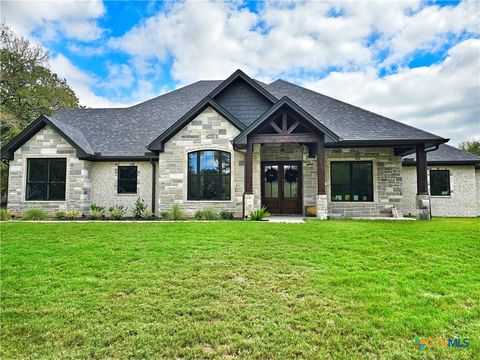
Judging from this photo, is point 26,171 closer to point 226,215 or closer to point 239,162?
point 226,215

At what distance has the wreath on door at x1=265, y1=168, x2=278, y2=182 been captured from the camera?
1327 centimetres

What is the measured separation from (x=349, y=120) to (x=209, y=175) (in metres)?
7.46

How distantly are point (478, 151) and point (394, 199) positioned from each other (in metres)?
24.5

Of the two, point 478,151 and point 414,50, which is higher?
point 414,50

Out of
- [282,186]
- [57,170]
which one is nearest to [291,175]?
[282,186]

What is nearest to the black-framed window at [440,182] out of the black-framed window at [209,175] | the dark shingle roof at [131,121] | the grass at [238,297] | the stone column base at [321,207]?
the stone column base at [321,207]

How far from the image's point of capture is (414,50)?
16031mm

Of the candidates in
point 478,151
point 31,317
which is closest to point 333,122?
point 31,317

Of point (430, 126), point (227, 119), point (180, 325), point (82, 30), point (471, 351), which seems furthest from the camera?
point (430, 126)

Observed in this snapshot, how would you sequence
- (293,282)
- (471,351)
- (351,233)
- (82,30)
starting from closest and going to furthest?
(471,351), (293,282), (351,233), (82,30)

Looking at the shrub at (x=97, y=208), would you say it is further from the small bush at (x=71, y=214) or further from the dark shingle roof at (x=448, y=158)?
the dark shingle roof at (x=448, y=158)

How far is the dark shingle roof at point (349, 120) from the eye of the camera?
11.5 m

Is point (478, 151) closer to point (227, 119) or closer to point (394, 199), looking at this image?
point (394, 199)

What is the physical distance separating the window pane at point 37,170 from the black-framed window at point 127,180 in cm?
333
